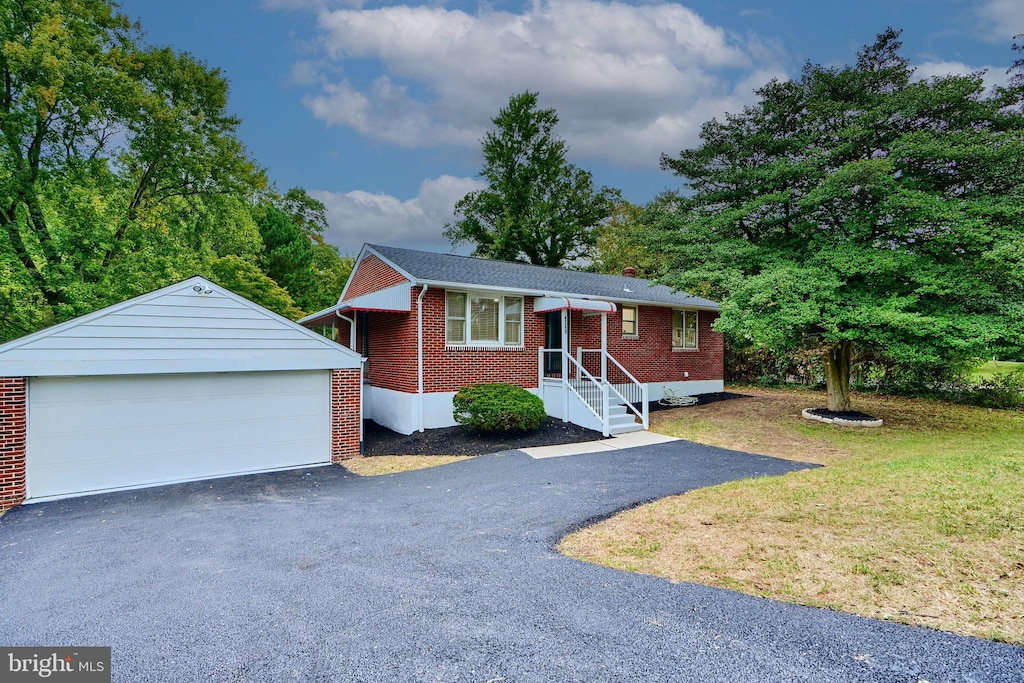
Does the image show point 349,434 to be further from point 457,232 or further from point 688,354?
point 457,232

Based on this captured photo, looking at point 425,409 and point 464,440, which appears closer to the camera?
point 464,440

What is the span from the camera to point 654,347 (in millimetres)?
16516

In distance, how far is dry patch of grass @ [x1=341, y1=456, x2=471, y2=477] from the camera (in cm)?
891

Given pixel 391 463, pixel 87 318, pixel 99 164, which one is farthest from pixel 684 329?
pixel 99 164

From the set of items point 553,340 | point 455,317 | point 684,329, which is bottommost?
point 553,340

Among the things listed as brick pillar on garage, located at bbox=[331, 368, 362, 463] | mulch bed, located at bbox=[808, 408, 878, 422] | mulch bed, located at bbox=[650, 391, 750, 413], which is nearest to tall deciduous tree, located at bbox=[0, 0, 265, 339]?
brick pillar on garage, located at bbox=[331, 368, 362, 463]

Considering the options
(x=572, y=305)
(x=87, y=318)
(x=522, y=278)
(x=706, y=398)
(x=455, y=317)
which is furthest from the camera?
(x=706, y=398)

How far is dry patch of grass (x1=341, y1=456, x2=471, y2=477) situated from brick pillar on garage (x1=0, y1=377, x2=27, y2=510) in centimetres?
460

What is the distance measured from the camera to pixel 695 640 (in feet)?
10.2

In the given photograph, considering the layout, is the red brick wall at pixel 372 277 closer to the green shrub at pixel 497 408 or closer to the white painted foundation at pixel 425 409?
the white painted foundation at pixel 425 409

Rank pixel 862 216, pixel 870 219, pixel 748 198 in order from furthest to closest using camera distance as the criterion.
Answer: pixel 748 198 → pixel 862 216 → pixel 870 219

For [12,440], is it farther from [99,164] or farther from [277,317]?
[99,164]

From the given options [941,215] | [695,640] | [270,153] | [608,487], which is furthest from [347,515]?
[270,153]

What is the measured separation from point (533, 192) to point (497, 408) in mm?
28929
